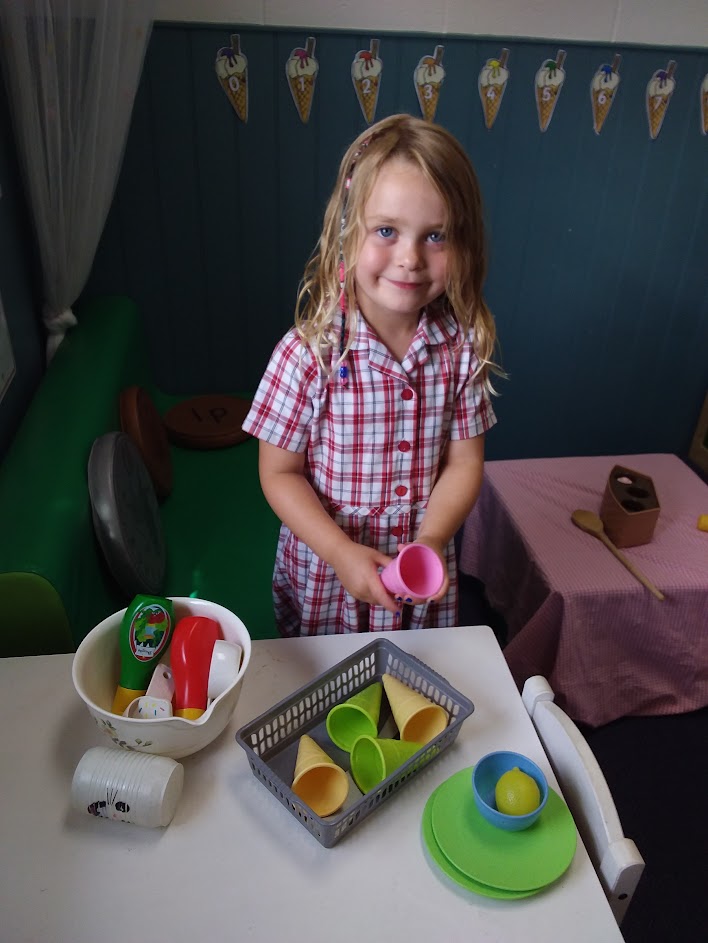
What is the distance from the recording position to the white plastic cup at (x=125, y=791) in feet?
2.40

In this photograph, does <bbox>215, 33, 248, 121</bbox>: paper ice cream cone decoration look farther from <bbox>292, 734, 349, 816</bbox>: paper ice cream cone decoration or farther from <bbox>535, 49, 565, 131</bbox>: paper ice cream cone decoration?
<bbox>292, 734, 349, 816</bbox>: paper ice cream cone decoration

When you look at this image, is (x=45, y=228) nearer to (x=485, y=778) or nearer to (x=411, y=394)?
(x=411, y=394)

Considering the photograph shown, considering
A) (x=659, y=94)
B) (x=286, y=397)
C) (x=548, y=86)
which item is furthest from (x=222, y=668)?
(x=659, y=94)

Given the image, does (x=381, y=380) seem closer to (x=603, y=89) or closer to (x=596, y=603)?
(x=596, y=603)

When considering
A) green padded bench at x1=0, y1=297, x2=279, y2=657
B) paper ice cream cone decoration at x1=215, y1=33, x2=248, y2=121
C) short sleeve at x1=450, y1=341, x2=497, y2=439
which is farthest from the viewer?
paper ice cream cone decoration at x1=215, y1=33, x2=248, y2=121

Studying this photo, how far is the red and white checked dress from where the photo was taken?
1.07m

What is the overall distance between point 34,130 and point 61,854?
1.28 metres

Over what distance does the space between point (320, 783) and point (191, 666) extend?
0.63ft

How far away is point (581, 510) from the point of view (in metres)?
1.76

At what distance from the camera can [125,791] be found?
732 millimetres

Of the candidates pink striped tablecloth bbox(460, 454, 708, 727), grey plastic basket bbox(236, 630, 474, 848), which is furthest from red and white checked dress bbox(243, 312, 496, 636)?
pink striped tablecloth bbox(460, 454, 708, 727)

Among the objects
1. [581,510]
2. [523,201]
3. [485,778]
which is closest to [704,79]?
[523,201]

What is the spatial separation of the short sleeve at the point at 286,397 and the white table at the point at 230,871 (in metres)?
0.42

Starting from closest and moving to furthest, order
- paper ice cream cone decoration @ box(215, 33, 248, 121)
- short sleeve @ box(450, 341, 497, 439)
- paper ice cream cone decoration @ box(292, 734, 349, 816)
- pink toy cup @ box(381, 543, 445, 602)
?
paper ice cream cone decoration @ box(292, 734, 349, 816) < pink toy cup @ box(381, 543, 445, 602) < short sleeve @ box(450, 341, 497, 439) < paper ice cream cone decoration @ box(215, 33, 248, 121)
